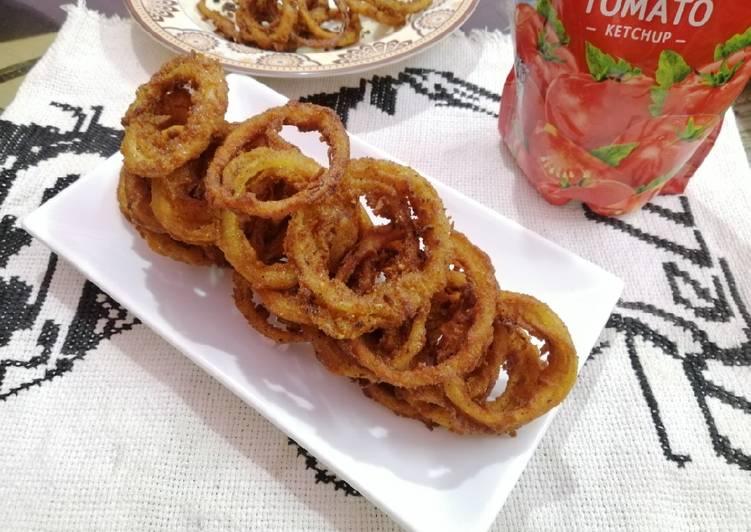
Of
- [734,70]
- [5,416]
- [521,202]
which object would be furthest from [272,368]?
[734,70]

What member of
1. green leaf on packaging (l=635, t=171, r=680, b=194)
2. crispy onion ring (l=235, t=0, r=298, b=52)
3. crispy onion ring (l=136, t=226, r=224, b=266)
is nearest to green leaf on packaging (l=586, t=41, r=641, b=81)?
green leaf on packaging (l=635, t=171, r=680, b=194)

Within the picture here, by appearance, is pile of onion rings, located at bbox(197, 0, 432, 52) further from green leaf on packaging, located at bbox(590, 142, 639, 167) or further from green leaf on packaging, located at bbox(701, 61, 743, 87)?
green leaf on packaging, located at bbox(701, 61, 743, 87)

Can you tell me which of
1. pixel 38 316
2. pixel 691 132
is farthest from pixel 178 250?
pixel 691 132

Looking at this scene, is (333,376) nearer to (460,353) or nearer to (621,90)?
(460,353)

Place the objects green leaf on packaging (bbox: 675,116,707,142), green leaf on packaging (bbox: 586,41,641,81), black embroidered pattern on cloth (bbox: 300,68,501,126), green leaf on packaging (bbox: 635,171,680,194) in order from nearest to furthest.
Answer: green leaf on packaging (bbox: 586,41,641,81) < green leaf on packaging (bbox: 675,116,707,142) < green leaf on packaging (bbox: 635,171,680,194) < black embroidered pattern on cloth (bbox: 300,68,501,126)

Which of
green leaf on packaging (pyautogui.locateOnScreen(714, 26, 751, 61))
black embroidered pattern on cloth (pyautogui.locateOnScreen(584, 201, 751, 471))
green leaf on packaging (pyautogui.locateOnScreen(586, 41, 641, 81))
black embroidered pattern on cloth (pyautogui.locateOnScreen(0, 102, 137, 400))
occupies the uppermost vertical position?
green leaf on packaging (pyautogui.locateOnScreen(714, 26, 751, 61))
